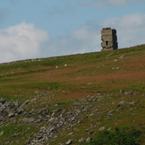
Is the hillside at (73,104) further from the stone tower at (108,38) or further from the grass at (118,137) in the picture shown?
the stone tower at (108,38)

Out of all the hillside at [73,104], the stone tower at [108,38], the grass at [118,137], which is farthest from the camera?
the stone tower at [108,38]

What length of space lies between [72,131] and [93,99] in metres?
5.16

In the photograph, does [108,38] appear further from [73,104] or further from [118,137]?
[118,137]

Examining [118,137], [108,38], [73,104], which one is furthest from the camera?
[108,38]

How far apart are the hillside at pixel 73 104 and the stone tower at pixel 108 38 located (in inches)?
643

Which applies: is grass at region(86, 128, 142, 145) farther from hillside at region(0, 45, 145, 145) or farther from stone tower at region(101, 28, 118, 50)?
stone tower at region(101, 28, 118, 50)

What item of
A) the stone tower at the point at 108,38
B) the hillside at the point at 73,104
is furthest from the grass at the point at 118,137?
the stone tower at the point at 108,38

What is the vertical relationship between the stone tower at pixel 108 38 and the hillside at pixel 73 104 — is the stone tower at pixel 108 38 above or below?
above

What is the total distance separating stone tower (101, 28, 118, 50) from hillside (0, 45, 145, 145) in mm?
16335

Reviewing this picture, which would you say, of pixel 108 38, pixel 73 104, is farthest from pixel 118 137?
pixel 108 38

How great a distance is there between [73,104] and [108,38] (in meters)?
35.9

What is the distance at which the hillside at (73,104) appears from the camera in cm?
3369

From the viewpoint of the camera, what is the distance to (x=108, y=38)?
7438 centimetres

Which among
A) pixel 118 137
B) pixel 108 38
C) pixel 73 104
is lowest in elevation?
pixel 118 137
